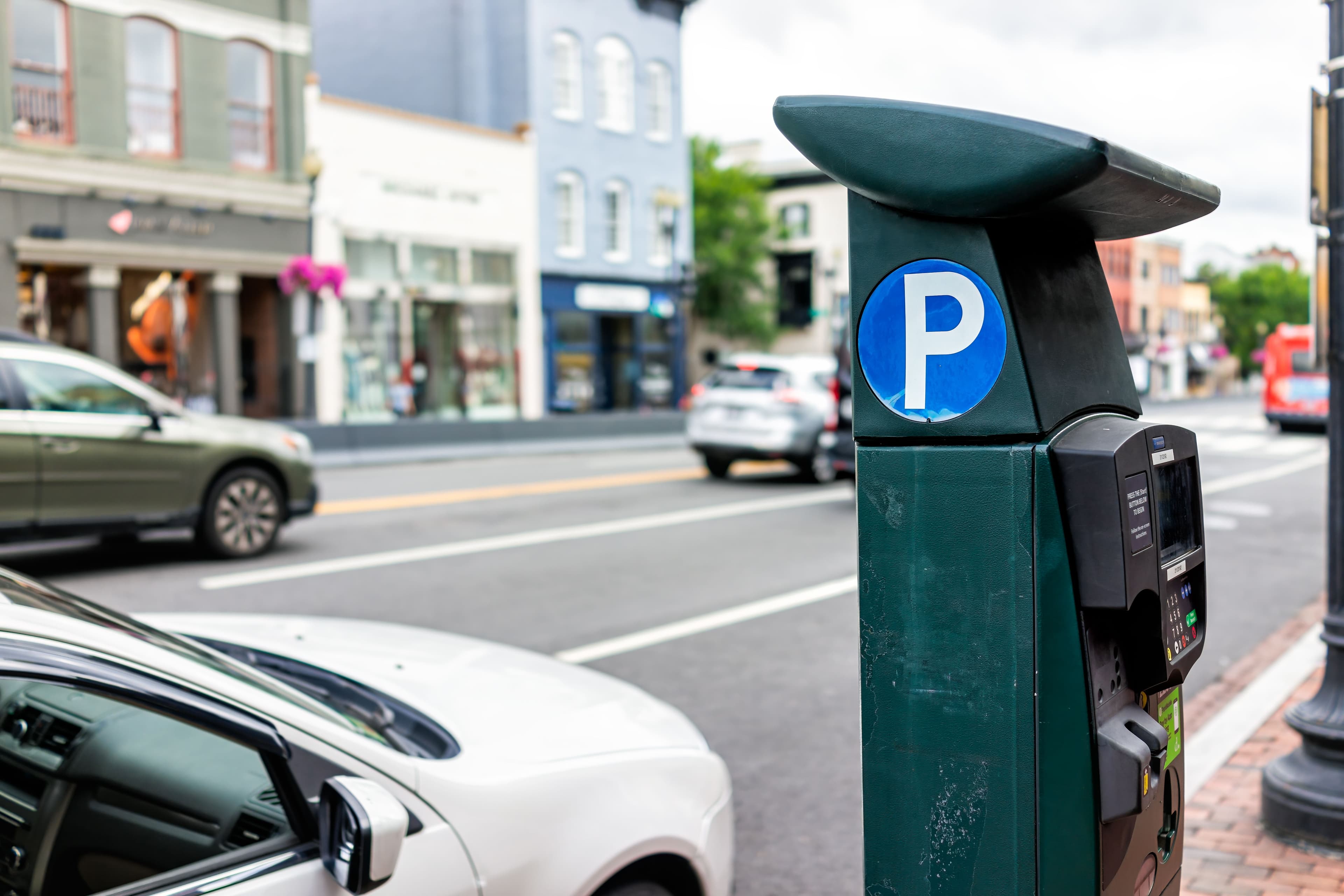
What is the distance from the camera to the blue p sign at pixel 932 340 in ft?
6.49

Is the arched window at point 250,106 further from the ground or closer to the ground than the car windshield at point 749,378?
further from the ground

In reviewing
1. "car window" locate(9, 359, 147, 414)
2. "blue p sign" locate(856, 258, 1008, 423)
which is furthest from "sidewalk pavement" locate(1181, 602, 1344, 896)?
"car window" locate(9, 359, 147, 414)

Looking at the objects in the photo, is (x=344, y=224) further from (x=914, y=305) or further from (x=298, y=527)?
(x=914, y=305)

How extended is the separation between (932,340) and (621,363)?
109 ft

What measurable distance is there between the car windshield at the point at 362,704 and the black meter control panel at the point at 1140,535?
141 cm

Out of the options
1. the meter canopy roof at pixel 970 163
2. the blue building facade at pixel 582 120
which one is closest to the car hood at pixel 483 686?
the meter canopy roof at pixel 970 163

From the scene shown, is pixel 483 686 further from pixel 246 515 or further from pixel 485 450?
pixel 485 450

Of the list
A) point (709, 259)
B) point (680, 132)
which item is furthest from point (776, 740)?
point (709, 259)

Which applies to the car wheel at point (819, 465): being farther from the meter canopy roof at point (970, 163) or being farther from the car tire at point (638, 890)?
the meter canopy roof at point (970, 163)

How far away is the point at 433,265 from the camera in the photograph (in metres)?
29.3

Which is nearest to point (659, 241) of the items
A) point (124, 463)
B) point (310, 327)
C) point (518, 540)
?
point (310, 327)

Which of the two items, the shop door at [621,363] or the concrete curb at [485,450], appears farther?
the shop door at [621,363]

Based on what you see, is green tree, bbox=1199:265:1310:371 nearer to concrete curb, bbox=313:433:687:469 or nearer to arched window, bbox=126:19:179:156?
concrete curb, bbox=313:433:687:469

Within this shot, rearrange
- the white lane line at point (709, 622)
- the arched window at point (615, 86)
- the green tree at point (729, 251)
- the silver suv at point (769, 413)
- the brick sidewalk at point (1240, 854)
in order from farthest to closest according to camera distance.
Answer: the green tree at point (729, 251) → the arched window at point (615, 86) → the silver suv at point (769, 413) → the white lane line at point (709, 622) → the brick sidewalk at point (1240, 854)
